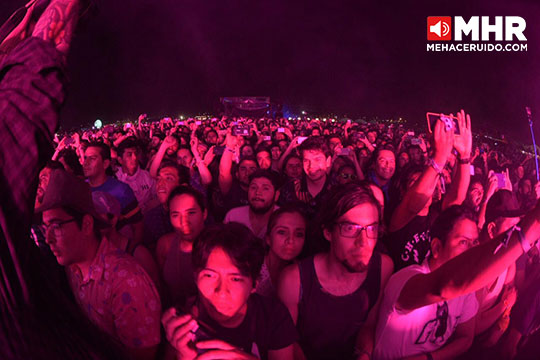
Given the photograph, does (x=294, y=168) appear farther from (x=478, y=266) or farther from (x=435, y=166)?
(x=478, y=266)

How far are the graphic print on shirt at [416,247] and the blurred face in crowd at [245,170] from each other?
6.49ft

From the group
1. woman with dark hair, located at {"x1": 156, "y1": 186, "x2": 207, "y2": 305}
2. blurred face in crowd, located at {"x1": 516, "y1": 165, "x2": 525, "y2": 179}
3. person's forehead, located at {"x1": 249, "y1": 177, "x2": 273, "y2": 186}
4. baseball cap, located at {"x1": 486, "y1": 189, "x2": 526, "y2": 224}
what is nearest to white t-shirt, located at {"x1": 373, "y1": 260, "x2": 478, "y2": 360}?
woman with dark hair, located at {"x1": 156, "y1": 186, "x2": 207, "y2": 305}

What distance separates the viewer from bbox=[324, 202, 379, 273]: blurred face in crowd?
2004mm

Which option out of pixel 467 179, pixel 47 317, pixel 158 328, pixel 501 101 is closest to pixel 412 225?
pixel 467 179

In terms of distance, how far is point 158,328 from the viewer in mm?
1588

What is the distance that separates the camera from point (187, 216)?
8.61 feet

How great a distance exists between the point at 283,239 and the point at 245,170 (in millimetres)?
1944

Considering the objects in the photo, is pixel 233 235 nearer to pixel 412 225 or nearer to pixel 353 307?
pixel 353 307

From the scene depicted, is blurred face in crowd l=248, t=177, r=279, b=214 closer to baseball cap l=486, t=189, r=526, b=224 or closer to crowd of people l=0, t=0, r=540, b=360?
crowd of people l=0, t=0, r=540, b=360

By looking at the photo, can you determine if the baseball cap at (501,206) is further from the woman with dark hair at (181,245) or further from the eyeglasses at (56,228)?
the eyeglasses at (56,228)

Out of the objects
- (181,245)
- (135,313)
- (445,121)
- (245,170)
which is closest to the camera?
(135,313)

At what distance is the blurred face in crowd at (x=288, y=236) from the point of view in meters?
2.44

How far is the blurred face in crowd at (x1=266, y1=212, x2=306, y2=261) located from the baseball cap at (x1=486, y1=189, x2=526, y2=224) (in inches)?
65.9

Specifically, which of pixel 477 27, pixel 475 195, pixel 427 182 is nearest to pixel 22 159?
pixel 427 182
